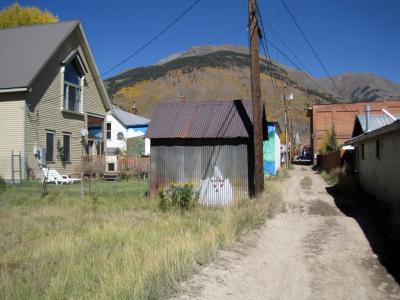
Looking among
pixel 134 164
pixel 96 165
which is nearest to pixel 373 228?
pixel 134 164

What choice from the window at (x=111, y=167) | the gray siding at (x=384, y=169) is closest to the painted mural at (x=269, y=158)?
the window at (x=111, y=167)

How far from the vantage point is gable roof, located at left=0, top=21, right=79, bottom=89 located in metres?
21.5

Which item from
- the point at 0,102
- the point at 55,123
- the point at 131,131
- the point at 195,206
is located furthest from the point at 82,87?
the point at 195,206

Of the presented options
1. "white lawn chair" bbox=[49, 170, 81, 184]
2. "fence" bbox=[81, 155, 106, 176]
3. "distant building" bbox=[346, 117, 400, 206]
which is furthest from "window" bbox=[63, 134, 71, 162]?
"distant building" bbox=[346, 117, 400, 206]

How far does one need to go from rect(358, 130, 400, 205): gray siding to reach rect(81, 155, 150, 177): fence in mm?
12596

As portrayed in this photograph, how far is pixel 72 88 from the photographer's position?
83.4 ft

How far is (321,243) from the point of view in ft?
30.9

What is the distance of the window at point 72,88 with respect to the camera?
81.0 feet

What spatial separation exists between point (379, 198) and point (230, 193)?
5.23 meters

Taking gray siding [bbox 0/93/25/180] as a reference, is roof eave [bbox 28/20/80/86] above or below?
above

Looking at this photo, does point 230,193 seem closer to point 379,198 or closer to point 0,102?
point 379,198

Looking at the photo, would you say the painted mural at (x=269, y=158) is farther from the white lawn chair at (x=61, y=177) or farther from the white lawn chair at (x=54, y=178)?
the white lawn chair at (x=54, y=178)

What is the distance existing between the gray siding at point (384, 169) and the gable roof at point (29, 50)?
1549 cm

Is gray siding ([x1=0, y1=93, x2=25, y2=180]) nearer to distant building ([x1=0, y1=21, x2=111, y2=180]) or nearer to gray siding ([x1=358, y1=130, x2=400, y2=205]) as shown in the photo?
distant building ([x1=0, y1=21, x2=111, y2=180])
